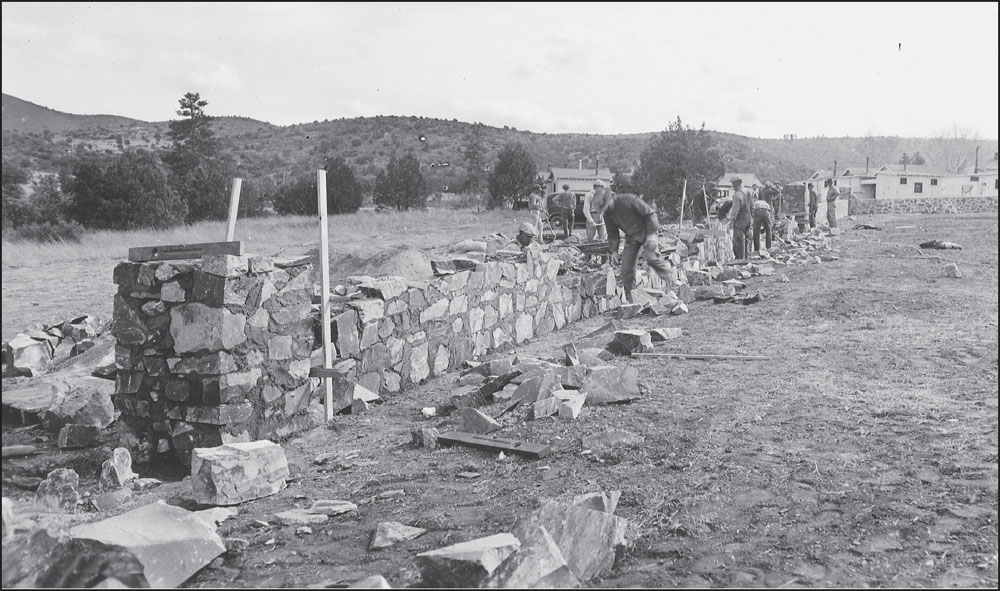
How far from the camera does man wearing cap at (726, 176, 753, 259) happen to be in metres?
15.1

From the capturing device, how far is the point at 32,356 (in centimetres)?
756

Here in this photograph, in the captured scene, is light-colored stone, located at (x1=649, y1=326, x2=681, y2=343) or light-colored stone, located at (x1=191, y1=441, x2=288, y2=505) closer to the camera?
light-colored stone, located at (x1=191, y1=441, x2=288, y2=505)

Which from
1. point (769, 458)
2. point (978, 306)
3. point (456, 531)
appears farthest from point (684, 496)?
point (978, 306)

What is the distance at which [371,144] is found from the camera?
142 ft

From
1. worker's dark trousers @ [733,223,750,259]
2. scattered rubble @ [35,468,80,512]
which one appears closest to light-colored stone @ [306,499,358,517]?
scattered rubble @ [35,468,80,512]

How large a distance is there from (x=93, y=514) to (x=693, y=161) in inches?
1354

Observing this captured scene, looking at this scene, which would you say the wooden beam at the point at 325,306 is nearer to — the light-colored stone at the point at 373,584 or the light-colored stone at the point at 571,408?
the light-colored stone at the point at 571,408

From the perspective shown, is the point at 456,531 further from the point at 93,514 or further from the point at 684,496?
the point at 93,514

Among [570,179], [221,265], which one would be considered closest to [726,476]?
[221,265]

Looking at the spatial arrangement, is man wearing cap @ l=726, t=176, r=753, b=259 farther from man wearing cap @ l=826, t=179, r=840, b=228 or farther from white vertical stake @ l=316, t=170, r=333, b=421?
man wearing cap @ l=826, t=179, r=840, b=228

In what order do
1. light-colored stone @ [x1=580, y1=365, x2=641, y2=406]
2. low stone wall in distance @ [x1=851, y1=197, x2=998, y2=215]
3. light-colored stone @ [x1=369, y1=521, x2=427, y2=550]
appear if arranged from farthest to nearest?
low stone wall in distance @ [x1=851, y1=197, x2=998, y2=215] < light-colored stone @ [x1=580, y1=365, x2=641, y2=406] < light-colored stone @ [x1=369, y1=521, x2=427, y2=550]

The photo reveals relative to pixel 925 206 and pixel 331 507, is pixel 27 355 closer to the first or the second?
pixel 331 507

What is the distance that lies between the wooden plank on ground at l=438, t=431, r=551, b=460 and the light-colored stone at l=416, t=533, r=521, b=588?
1.75 meters

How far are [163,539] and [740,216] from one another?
583 inches
